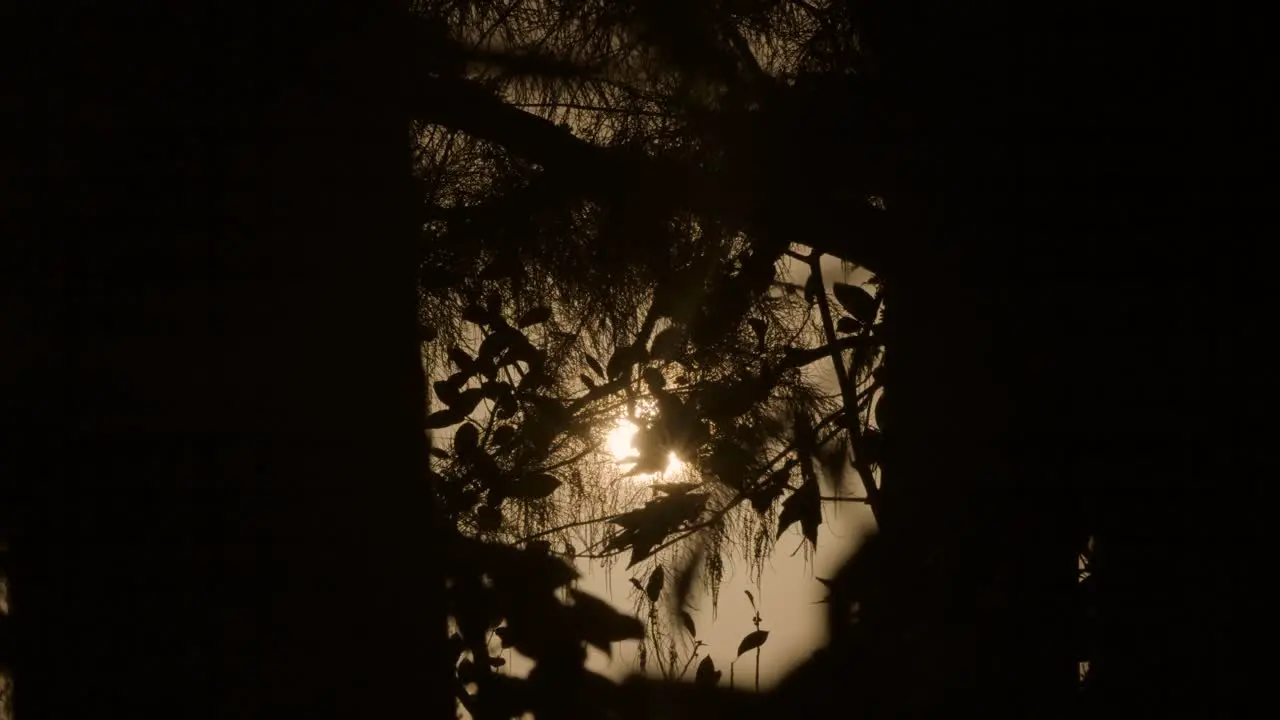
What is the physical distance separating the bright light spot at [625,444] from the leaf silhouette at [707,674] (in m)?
0.27

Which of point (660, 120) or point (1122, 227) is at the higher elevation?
point (660, 120)

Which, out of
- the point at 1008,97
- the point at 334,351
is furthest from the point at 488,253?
the point at 334,351

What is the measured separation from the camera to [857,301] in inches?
49.3

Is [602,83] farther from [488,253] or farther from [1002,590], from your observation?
[1002,590]

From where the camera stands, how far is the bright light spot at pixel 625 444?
147cm

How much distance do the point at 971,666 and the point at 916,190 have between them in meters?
0.48

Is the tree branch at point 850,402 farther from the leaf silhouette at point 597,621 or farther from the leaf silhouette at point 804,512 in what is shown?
the leaf silhouette at point 597,621

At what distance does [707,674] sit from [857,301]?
586 millimetres

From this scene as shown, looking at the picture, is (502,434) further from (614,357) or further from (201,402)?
(201,402)

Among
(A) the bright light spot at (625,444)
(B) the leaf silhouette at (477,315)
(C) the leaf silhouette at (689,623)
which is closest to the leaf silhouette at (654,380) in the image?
(A) the bright light spot at (625,444)

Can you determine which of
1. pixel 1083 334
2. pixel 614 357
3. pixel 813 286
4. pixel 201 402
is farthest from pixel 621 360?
pixel 201 402

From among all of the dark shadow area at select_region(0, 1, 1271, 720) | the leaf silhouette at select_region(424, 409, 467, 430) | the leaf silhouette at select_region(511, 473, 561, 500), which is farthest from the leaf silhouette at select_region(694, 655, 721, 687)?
the leaf silhouette at select_region(424, 409, 467, 430)

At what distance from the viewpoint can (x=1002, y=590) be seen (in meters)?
1.03

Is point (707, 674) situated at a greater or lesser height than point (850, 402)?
lesser
